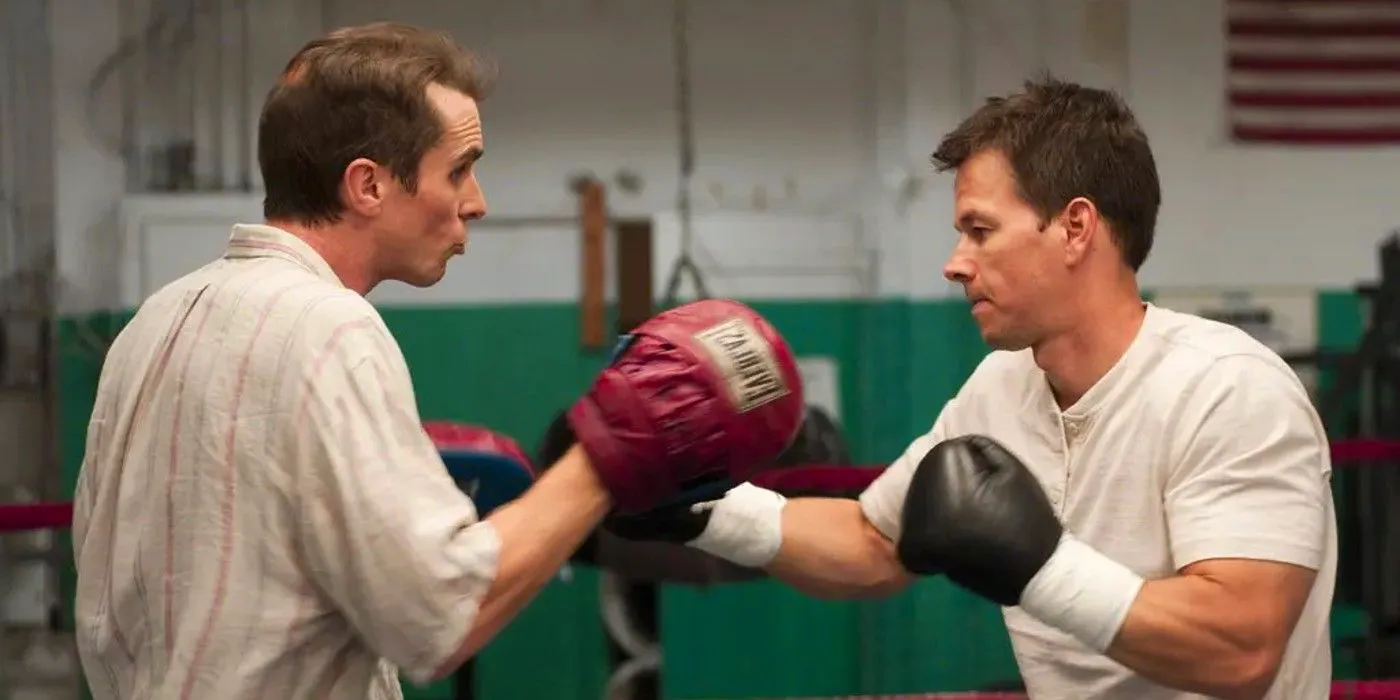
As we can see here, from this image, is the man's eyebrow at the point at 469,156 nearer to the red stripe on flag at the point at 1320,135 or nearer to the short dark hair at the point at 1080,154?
the short dark hair at the point at 1080,154

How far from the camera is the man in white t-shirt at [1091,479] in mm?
1523

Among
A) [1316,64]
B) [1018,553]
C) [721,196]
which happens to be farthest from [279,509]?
[1316,64]

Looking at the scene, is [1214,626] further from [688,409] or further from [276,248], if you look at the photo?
[276,248]

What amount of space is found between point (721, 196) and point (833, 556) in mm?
2822

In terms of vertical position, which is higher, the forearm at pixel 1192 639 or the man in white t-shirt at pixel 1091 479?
the man in white t-shirt at pixel 1091 479

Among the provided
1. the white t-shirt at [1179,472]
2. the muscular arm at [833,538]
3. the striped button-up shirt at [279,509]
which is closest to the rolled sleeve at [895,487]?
the muscular arm at [833,538]

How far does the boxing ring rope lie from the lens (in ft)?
6.83

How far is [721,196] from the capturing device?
4672mm

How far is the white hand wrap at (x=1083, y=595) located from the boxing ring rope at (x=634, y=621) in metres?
0.65

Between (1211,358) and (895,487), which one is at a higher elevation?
(1211,358)

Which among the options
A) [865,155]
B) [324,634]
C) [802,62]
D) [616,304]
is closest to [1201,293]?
[865,155]

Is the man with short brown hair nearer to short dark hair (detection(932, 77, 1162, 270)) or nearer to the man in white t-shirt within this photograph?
the man in white t-shirt

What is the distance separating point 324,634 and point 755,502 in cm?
76

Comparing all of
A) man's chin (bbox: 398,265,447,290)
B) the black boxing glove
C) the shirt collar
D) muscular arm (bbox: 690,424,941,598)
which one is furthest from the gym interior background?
the shirt collar
